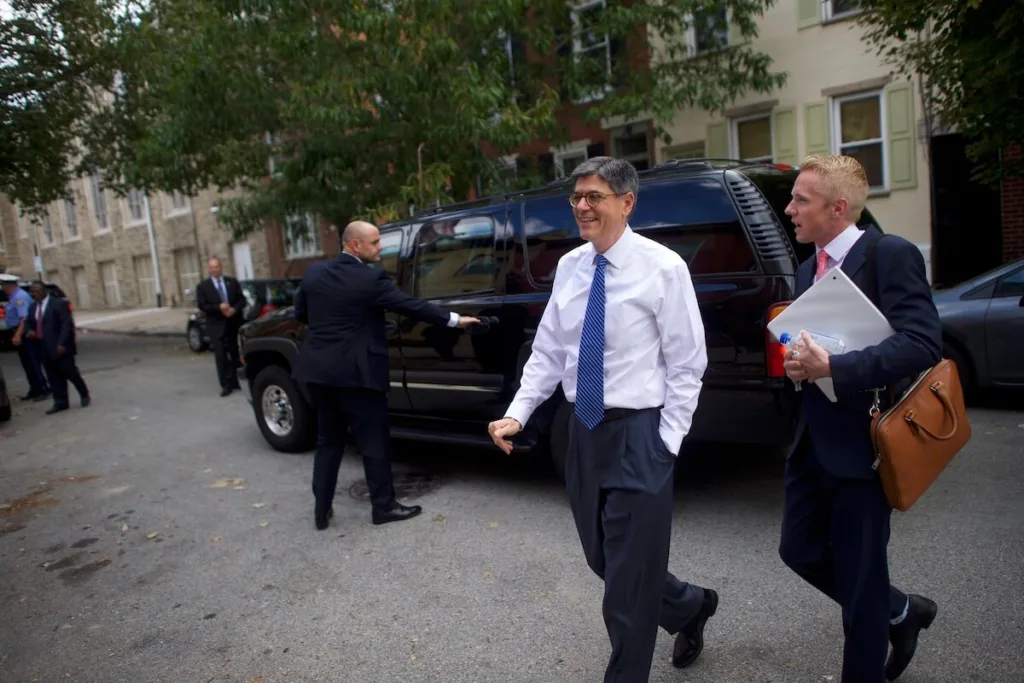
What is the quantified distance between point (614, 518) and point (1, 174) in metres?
18.2

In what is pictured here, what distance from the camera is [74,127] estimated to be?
1819cm

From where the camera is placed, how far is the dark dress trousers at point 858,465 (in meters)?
2.23

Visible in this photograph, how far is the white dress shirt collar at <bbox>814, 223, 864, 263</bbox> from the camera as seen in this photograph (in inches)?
95.9

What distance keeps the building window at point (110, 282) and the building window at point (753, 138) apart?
1148 inches

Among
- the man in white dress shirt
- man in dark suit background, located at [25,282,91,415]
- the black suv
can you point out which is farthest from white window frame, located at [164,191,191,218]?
the man in white dress shirt

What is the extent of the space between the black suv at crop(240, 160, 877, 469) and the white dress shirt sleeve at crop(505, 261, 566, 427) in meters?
1.53

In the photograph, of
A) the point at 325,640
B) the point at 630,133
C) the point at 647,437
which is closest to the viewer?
A: the point at 647,437

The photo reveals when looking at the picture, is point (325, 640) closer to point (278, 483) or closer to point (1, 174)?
point (278, 483)

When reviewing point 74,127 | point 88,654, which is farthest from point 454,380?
point 74,127

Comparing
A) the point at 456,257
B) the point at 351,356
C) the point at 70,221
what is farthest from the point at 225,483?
the point at 70,221

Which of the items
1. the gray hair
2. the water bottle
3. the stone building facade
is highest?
the stone building facade

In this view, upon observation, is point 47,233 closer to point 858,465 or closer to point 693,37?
point 693,37

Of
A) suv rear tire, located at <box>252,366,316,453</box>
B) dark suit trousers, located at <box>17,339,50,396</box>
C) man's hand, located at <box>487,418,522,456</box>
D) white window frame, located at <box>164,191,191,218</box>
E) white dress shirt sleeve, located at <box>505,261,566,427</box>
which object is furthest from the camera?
white window frame, located at <box>164,191,191,218</box>

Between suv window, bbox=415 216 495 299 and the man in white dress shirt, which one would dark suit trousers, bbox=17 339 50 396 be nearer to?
suv window, bbox=415 216 495 299
